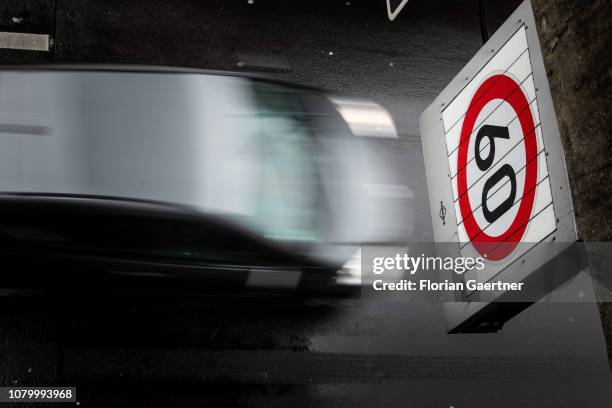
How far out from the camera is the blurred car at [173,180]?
14.0 feet

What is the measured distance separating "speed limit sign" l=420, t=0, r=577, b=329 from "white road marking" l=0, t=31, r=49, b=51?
4183 millimetres

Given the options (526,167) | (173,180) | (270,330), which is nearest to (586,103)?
(526,167)

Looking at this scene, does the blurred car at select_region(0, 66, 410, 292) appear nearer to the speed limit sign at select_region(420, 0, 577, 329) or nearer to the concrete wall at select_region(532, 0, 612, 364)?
the speed limit sign at select_region(420, 0, 577, 329)

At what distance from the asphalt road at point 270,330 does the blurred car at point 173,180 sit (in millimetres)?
777

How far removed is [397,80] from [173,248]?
137 inches

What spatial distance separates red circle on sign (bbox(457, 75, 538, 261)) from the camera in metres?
3.16

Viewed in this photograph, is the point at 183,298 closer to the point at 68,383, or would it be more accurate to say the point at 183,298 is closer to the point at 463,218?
the point at 68,383

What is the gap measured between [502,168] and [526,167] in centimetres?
23

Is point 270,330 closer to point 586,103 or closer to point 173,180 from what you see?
point 173,180

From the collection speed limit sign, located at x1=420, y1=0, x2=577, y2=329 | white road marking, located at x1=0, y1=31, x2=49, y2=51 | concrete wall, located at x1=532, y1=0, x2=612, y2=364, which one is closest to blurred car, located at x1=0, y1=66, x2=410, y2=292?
speed limit sign, located at x1=420, y1=0, x2=577, y2=329

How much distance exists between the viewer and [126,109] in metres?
4.48

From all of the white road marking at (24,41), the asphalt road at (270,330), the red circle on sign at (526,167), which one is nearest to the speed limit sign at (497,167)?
the red circle on sign at (526,167)

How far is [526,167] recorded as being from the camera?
3.18 meters

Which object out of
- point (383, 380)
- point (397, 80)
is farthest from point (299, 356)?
point (397, 80)
